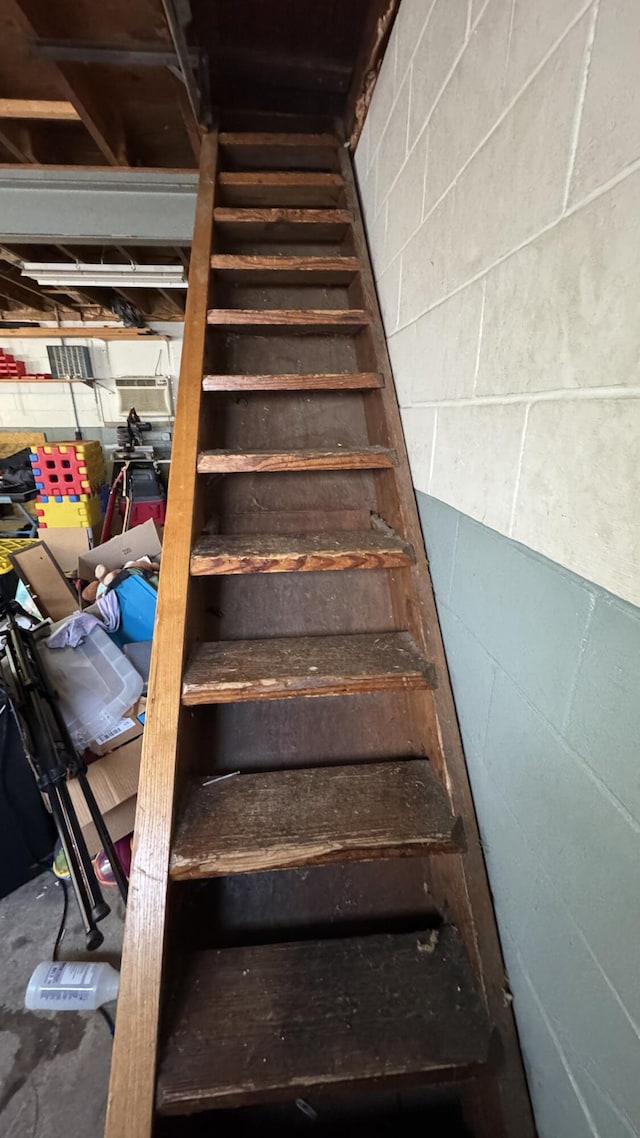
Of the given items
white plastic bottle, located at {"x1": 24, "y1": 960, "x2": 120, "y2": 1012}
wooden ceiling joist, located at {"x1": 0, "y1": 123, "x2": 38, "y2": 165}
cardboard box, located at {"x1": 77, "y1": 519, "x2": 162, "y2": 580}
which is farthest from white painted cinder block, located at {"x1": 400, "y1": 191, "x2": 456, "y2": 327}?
cardboard box, located at {"x1": 77, "y1": 519, "x2": 162, "y2": 580}

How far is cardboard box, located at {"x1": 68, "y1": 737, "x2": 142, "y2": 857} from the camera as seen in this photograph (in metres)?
1.96

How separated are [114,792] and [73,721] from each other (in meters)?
0.35

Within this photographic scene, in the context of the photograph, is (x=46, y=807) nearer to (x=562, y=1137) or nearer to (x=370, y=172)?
(x=562, y=1137)

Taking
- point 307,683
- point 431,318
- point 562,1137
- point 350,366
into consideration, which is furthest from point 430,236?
point 562,1137

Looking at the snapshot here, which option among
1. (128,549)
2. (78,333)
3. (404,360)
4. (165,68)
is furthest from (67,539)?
(404,360)

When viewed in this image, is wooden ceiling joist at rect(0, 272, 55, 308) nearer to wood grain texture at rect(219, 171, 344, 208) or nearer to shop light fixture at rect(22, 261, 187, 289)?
shop light fixture at rect(22, 261, 187, 289)

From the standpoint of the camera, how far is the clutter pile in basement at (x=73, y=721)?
1683mm

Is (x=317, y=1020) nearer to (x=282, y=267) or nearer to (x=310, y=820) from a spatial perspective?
(x=310, y=820)

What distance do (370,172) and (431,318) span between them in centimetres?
85

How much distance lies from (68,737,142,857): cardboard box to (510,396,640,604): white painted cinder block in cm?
191

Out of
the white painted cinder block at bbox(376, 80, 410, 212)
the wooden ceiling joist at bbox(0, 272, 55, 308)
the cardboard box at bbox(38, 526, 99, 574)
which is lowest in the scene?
the cardboard box at bbox(38, 526, 99, 574)

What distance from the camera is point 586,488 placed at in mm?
559

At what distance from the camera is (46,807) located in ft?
6.55

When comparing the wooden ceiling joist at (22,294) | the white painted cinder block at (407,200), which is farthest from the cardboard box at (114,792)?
the wooden ceiling joist at (22,294)
